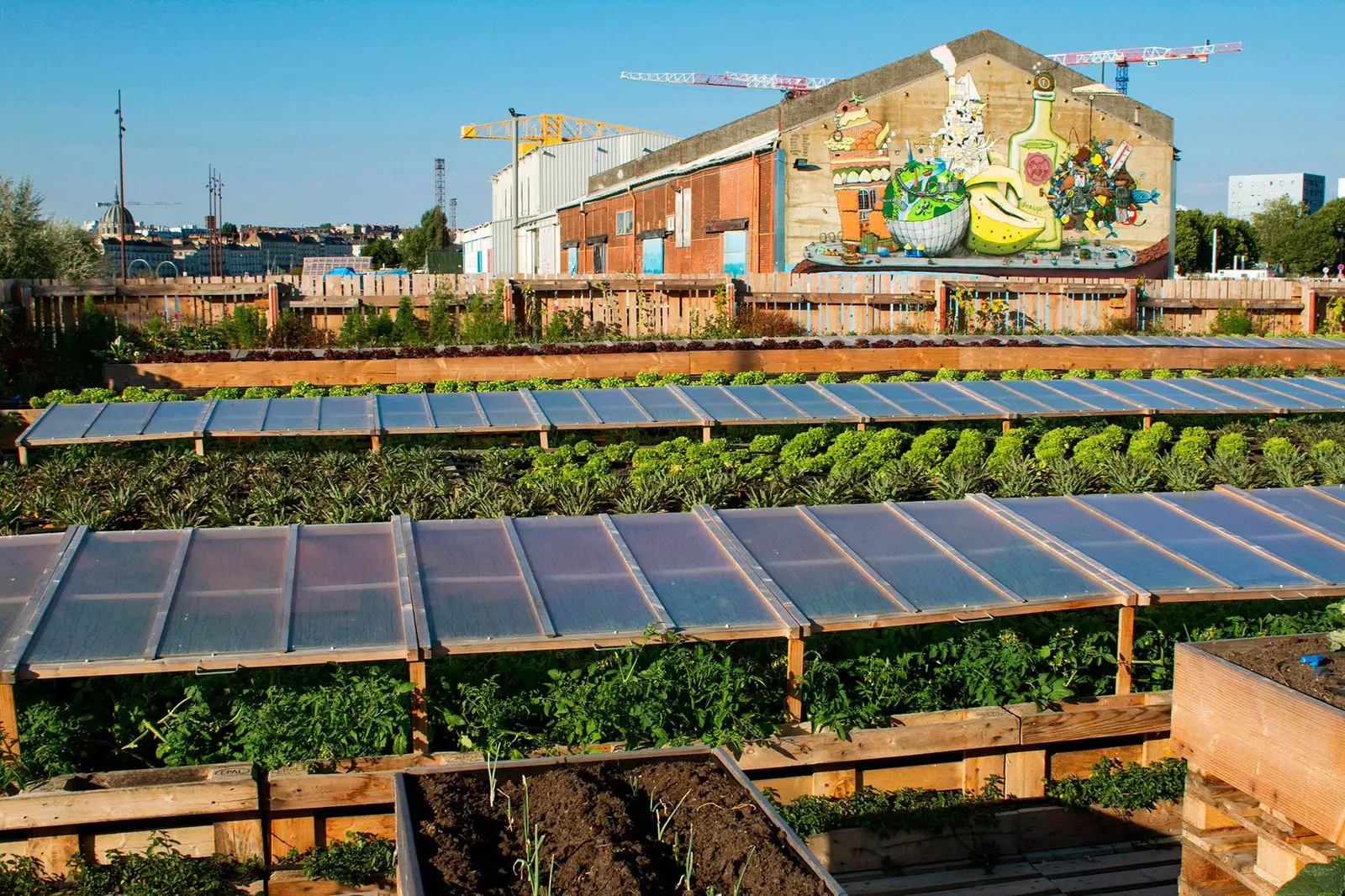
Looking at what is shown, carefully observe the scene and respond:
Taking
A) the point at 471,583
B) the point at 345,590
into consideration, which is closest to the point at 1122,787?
the point at 471,583

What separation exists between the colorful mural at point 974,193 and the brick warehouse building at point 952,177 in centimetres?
4

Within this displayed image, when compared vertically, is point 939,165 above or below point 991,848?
above

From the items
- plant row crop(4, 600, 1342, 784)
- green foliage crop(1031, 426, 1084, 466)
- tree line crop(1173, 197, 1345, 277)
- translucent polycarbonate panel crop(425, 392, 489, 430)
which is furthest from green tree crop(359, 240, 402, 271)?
plant row crop(4, 600, 1342, 784)

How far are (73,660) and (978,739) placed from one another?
17.7 feet

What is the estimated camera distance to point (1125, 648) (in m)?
8.20

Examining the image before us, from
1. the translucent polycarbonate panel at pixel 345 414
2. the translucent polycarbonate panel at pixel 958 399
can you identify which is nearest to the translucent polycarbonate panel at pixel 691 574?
the translucent polycarbonate panel at pixel 345 414

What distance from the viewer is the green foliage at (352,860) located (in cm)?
664

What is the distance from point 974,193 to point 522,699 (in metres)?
33.4

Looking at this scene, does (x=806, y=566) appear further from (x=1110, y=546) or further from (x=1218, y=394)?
(x=1218, y=394)

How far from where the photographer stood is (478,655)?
7645mm

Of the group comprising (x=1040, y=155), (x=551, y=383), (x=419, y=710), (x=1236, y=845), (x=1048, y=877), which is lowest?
(x=1048, y=877)

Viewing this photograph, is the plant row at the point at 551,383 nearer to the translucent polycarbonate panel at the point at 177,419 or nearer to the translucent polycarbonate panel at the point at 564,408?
the translucent polycarbonate panel at the point at 564,408

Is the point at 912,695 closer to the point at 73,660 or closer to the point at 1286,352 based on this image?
the point at 73,660

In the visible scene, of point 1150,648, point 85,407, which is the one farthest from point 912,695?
point 85,407
